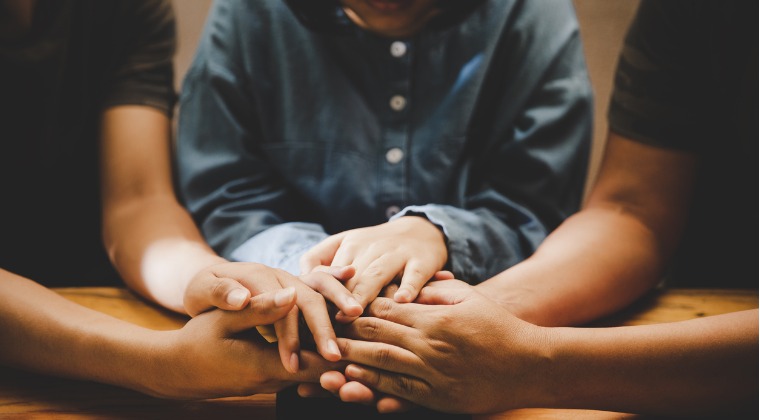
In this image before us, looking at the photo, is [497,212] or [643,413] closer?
[643,413]

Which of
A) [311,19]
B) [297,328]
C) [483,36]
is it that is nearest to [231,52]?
[311,19]

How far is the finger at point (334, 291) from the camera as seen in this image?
1.92ft

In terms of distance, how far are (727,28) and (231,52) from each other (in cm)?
62

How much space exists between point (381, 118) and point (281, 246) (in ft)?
0.77

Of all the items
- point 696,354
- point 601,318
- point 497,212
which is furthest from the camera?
point 497,212

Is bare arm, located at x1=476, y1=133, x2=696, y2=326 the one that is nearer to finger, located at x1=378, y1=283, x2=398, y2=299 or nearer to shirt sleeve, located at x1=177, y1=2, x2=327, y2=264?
finger, located at x1=378, y1=283, x2=398, y2=299

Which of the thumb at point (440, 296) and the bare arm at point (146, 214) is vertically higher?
the thumb at point (440, 296)

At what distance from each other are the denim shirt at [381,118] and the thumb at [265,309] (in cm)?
28

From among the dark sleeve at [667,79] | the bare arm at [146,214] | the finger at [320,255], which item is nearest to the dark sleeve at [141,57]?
the bare arm at [146,214]

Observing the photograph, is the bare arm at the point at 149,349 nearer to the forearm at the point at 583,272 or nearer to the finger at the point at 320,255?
the finger at the point at 320,255

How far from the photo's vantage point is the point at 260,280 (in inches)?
23.4

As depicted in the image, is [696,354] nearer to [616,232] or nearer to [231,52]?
[616,232]

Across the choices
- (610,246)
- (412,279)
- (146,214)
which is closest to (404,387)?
(412,279)

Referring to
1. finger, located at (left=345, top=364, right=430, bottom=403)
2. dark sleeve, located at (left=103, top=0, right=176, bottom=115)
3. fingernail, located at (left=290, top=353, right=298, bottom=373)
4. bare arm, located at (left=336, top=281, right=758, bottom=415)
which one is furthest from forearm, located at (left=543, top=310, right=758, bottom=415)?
dark sleeve, located at (left=103, top=0, right=176, bottom=115)
